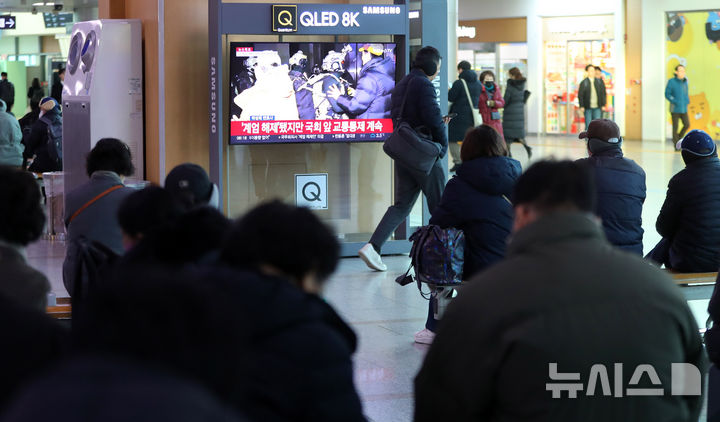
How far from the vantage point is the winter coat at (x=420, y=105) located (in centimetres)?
709

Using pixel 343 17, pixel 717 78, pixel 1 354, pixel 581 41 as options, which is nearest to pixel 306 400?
pixel 1 354

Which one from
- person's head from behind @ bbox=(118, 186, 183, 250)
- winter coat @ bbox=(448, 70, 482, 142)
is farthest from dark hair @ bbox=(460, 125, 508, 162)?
winter coat @ bbox=(448, 70, 482, 142)

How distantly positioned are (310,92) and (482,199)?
338 cm

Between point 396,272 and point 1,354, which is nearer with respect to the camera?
point 1,354

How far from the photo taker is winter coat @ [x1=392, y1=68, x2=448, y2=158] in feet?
23.3

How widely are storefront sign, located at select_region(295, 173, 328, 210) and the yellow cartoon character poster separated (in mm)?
15691

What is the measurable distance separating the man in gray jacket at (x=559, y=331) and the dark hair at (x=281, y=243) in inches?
14.9

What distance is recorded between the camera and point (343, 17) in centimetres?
823

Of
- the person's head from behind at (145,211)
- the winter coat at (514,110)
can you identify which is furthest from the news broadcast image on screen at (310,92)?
the winter coat at (514,110)

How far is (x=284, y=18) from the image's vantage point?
26.3 feet

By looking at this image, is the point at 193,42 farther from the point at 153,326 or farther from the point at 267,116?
the point at 153,326

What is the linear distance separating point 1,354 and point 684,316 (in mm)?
1453

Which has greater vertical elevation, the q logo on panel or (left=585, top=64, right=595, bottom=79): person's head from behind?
(left=585, top=64, right=595, bottom=79): person's head from behind

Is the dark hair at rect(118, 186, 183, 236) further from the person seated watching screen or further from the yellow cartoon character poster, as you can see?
the yellow cartoon character poster
